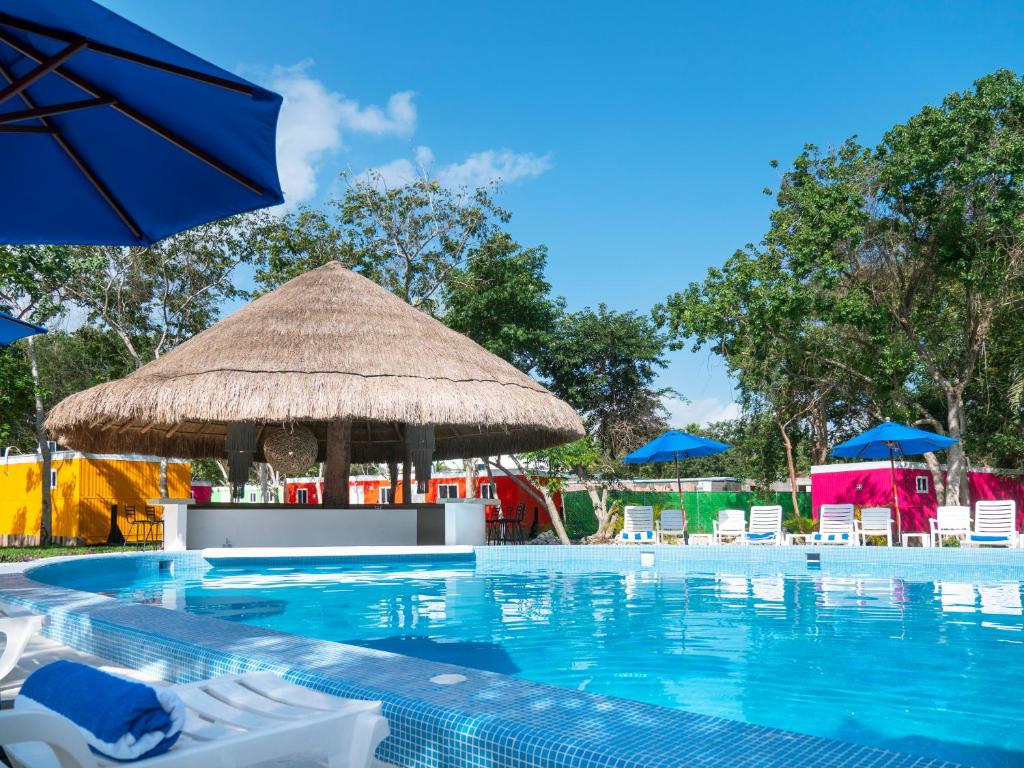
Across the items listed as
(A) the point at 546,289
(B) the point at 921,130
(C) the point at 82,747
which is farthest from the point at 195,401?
(B) the point at 921,130

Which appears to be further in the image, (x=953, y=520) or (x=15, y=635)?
(x=953, y=520)

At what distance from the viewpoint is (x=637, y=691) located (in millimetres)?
4523

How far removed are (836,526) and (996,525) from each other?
2221 millimetres

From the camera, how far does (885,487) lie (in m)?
17.0

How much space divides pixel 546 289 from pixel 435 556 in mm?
10587

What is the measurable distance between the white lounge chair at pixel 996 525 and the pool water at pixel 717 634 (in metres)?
3.53

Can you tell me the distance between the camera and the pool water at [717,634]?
4102 mm

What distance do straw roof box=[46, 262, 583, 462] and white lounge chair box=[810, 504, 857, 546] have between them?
4.12m

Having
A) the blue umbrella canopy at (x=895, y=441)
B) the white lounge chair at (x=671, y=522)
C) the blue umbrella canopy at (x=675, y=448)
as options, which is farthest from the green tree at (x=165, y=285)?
the blue umbrella canopy at (x=895, y=441)

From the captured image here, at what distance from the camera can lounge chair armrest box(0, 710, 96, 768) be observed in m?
1.74

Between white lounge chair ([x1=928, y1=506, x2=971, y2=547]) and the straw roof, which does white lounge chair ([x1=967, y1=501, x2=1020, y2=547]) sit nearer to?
white lounge chair ([x1=928, y1=506, x2=971, y2=547])

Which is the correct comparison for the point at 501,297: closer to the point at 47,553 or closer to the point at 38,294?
the point at 38,294

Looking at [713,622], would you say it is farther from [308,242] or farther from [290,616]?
[308,242]

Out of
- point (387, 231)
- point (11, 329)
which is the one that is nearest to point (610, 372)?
point (387, 231)
